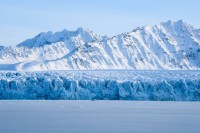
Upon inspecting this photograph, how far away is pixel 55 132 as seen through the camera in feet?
42.5

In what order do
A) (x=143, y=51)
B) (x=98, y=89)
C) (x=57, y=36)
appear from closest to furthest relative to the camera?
1. (x=98, y=89)
2. (x=143, y=51)
3. (x=57, y=36)

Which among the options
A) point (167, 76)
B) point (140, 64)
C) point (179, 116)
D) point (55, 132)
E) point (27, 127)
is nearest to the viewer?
point (55, 132)

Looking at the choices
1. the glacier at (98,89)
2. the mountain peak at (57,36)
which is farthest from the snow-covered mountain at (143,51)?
the mountain peak at (57,36)

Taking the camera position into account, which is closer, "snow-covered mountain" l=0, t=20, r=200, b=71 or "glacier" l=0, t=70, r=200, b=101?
"glacier" l=0, t=70, r=200, b=101

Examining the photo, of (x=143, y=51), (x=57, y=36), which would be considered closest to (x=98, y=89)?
(x=143, y=51)

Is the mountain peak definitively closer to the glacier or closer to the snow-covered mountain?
the snow-covered mountain

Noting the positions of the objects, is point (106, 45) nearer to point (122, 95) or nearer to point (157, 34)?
point (157, 34)

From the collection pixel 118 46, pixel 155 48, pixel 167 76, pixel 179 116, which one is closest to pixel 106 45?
pixel 118 46

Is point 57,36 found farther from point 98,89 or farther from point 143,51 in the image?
point 98,89

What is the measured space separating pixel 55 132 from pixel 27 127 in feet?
5.17

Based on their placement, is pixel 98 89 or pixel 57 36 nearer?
pixel 98 89

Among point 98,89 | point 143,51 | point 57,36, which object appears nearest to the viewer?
point 98,89

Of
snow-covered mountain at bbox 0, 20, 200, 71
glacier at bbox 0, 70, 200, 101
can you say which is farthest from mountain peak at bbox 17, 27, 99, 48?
glacier at bbox 0, 70, 200, 101

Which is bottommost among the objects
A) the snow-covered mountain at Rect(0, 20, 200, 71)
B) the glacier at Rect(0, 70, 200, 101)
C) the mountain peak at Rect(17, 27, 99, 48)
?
the glacier at Rect(0, 70, 200, 101)
